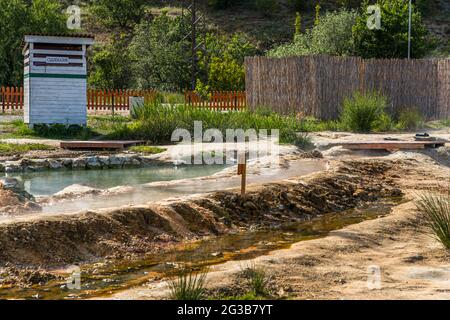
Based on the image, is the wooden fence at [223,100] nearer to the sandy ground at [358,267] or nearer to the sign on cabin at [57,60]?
the sign on cabin at [57,60]

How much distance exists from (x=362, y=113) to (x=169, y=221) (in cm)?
1118

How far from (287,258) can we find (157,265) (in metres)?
1.31

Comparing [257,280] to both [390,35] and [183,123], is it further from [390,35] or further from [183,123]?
[390,35]

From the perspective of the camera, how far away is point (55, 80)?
67.9 ft

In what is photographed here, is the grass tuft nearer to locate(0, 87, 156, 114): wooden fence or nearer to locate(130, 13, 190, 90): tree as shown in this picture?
locate(0, 87, 156, 114): wooden fence

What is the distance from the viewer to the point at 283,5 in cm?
5494

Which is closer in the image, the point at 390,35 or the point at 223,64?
the point at 390,35

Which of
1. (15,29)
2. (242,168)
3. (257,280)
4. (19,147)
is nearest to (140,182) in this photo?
(242,168)

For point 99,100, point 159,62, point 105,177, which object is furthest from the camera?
point 159,62

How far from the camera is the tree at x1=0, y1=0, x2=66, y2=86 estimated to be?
34844 mm

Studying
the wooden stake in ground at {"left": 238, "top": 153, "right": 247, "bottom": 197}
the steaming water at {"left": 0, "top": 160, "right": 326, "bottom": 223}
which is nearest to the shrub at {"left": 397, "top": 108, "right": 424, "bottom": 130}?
the steaming water at {"left": 0, "top": 160, "right": 326, "bottom": 223}

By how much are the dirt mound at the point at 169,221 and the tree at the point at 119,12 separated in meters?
38.1

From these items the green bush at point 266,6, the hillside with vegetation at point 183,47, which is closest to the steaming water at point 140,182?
the hillside with vegetation at point 183,47

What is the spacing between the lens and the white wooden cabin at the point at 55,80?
2048 cm
